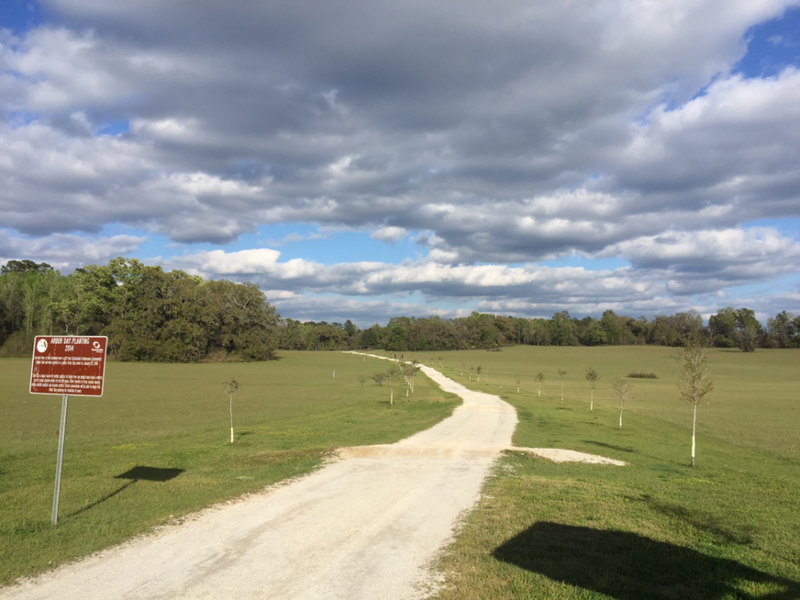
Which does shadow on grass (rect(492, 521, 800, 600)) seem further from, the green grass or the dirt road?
the green grass

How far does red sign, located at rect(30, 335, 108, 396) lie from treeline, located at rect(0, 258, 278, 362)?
330 ft

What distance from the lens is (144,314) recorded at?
342 ft

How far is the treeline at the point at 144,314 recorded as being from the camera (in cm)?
10400

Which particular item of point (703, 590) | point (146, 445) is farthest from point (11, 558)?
point (146, 445)

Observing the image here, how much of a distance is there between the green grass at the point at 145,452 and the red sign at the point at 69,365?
94.3 inches

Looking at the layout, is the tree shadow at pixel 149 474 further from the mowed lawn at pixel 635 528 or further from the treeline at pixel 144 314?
the treeline at pixel 144 314

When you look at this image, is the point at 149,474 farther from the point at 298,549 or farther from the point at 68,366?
the point at 298,549

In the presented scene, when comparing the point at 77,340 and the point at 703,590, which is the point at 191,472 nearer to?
the point at 77,340

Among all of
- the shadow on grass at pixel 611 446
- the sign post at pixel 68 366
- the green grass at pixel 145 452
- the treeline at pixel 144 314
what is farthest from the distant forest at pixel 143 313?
the sign post at pixel 68 366

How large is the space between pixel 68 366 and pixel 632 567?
10326 mm

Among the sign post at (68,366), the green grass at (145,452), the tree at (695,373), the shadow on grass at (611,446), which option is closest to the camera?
the green grass at (145,452)

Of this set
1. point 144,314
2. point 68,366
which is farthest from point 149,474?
point 144,314

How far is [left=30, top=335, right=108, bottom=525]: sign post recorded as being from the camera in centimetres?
984

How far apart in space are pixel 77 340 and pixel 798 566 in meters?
12.6
